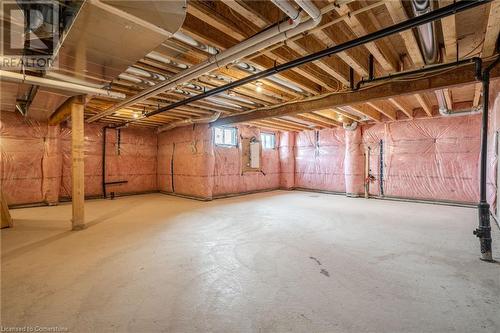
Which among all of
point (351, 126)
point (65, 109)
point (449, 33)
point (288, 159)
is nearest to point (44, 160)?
point (65, 109)

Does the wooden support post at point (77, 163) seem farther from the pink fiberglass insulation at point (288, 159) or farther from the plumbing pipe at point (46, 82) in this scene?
the pink fiberglass insulation at point (288, 159)

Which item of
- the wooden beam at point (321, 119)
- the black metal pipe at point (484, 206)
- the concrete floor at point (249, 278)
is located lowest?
the concrete floor at point (249, 278)

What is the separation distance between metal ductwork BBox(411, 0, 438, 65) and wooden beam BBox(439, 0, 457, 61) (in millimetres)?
89

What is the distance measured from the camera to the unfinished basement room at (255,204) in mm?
1568

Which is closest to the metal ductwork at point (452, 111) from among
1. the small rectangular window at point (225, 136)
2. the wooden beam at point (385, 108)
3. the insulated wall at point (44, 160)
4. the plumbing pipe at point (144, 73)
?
the wooden beam at point (385, 108)

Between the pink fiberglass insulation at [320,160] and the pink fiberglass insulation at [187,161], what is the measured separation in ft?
11.9

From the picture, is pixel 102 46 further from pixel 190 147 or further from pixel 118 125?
pixel 118 125

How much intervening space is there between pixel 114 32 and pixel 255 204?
4579 mm

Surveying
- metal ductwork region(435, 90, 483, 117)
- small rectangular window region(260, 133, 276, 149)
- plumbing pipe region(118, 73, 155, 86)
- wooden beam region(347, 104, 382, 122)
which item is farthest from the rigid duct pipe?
small rectangular window region(260, 133, 276, 149)

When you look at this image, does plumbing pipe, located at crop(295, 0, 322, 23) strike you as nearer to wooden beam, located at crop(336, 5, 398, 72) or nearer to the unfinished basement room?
the unfinished basement room

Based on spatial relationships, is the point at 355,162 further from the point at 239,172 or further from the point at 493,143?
the point at 239,172

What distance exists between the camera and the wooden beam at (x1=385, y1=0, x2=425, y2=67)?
6.00ft

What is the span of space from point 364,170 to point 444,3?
17.9 feet

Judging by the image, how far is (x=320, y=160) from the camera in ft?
25.9
